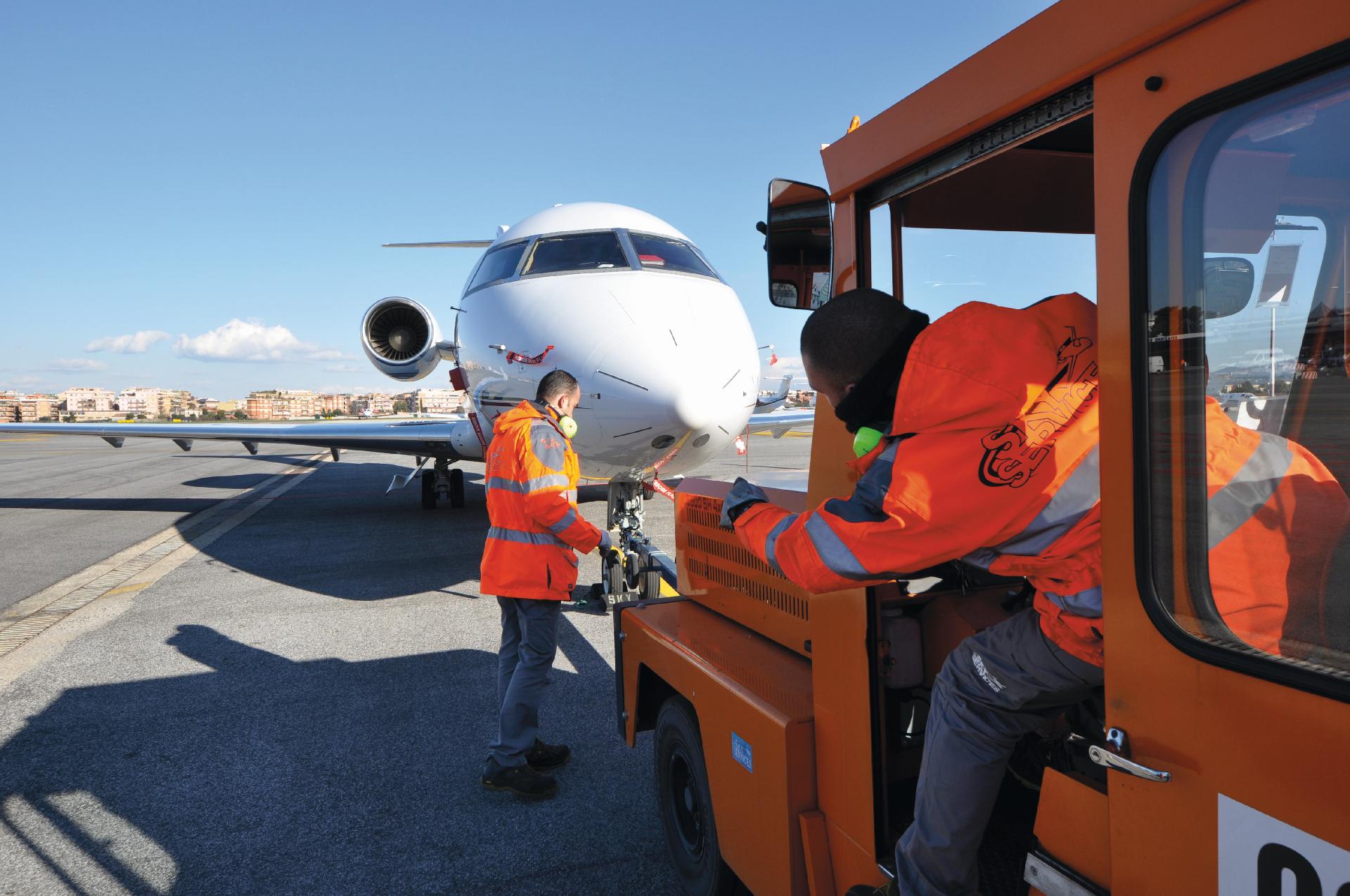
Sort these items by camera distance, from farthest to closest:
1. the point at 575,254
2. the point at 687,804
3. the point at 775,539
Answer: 1. the point at 575,254
2. the point at 687,804
3. the point at 775,539

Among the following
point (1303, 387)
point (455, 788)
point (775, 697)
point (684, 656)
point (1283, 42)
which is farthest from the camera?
point (455, 788)

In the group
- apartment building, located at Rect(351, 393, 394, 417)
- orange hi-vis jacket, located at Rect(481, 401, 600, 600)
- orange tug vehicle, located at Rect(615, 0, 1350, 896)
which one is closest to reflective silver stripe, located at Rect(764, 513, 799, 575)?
orange tug vehicle, located at Rect(615, 0, 1350, 896)

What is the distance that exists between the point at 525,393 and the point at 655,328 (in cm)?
133

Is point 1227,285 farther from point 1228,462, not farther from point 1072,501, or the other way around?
point 1072,501

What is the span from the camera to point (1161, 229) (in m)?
1.23

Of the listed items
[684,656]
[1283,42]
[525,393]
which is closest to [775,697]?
[684,656]

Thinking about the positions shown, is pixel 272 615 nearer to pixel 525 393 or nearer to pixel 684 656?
pixel 525 393

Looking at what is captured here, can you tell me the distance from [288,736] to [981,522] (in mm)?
4051

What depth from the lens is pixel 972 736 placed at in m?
1.57

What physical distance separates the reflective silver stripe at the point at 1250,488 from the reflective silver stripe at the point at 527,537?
280cm

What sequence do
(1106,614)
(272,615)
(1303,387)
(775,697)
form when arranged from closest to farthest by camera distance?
(1303,387) → (1106,614) → (775,697) → (272,615)

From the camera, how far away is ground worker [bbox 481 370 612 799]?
3549 millimetres

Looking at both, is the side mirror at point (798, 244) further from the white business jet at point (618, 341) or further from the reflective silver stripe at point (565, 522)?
the white business jet at point (618, 341)

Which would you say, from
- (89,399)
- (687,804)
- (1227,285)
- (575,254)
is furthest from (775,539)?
(89,399)
